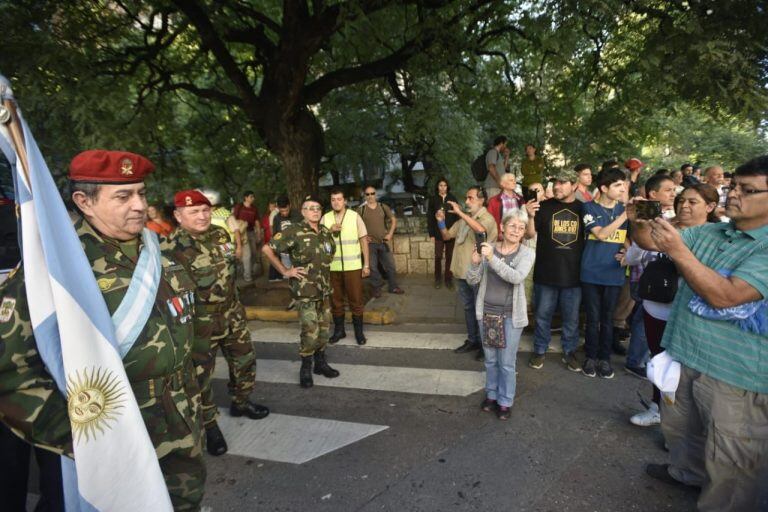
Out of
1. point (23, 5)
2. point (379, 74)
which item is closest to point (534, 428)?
point (379, 74)

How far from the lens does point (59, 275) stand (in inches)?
53.5

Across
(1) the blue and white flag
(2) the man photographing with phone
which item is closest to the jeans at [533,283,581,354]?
(2) the man photographing with phone

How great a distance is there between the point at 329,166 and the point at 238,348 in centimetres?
1061

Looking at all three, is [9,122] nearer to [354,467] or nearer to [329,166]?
[354,467]

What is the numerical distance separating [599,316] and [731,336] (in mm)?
2375

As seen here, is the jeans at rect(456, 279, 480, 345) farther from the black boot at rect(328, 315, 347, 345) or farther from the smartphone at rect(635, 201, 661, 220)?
the smartphone at rect(635, 201, 661, 220)

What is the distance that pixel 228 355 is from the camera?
367 cm

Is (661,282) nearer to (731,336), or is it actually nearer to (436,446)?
(731,336)

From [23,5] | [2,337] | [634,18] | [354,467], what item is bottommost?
[354,467]

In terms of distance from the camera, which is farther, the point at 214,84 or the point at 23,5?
the point at 214,84

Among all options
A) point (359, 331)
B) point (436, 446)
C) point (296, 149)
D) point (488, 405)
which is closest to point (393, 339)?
point (359, 331)

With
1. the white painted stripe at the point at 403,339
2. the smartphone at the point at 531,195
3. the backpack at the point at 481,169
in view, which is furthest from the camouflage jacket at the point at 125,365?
the backpack at the point at 481,169

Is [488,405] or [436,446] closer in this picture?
[436,446]

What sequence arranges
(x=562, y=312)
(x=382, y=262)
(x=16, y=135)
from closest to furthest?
(x=16, y=135) → (x=562, y=312) → (x=382, y=262)
